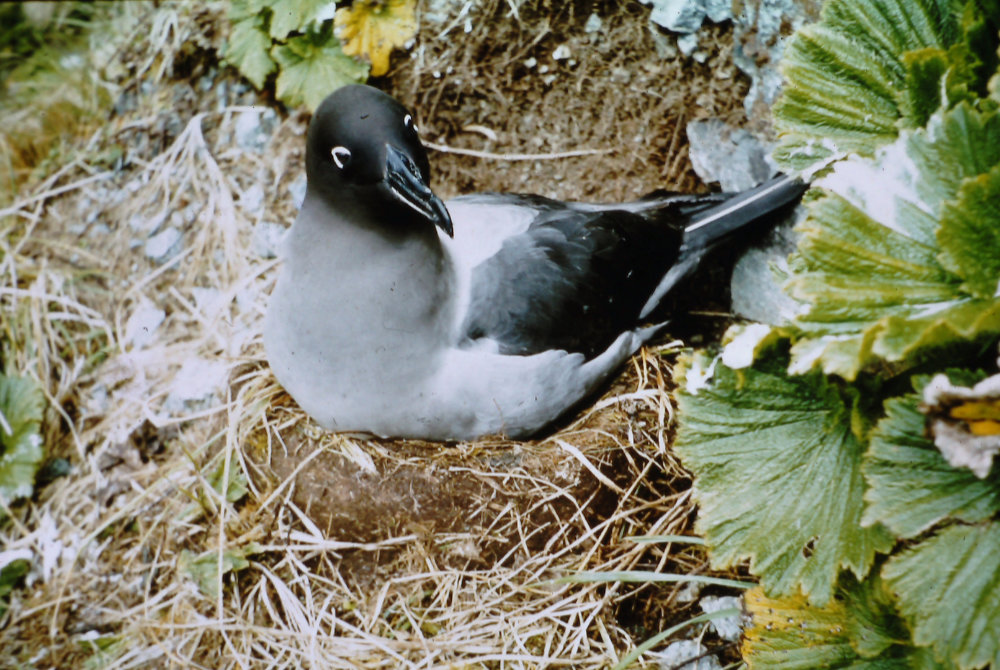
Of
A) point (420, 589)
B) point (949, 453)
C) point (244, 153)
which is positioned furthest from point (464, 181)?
point (949, 453)

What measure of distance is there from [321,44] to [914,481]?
2424 mm

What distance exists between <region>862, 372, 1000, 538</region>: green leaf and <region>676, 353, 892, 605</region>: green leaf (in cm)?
11

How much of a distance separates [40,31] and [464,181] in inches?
106

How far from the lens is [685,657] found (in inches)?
88.6

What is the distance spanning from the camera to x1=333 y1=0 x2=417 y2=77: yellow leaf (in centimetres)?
304

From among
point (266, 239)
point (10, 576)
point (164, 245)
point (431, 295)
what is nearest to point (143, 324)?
point (164, 245)

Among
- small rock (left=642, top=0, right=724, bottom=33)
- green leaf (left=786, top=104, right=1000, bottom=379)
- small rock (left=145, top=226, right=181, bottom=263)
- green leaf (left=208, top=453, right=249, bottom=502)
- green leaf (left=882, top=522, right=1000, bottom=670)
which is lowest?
green leaf (left=208, top=453, right=249, bottom=502)

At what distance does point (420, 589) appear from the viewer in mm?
2486

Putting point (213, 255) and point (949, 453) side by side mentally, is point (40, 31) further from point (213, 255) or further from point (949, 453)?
point (949, 453)

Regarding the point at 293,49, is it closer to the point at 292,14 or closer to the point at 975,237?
the point at 292,14

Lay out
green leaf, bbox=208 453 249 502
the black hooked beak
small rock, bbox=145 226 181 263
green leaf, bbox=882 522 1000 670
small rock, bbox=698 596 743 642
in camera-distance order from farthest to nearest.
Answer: small rock, bbox=145 226 181 263, green leaf, bbox=208 453 249 502, small rock, bbox=698 596 743 642, the black hooked beak, green leaf, bbox=882 522 1000 670

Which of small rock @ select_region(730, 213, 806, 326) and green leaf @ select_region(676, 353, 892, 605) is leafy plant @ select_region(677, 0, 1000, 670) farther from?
small rock @ select_region(730, 213, 806, 326)

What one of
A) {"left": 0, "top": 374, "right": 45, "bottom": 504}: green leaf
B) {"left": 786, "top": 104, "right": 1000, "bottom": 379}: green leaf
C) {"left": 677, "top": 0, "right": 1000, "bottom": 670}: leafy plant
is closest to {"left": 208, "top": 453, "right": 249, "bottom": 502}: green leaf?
{"left": 0, "top": 374, "right": 45, "bottom": 504}: green leaf

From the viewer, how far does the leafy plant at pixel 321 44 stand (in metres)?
3.03
